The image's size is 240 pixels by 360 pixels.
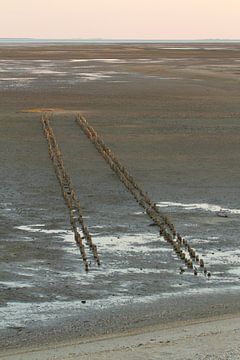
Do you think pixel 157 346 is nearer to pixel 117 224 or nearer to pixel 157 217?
pixel 117 224

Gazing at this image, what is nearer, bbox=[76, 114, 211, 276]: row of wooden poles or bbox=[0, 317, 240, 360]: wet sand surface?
bbox=[0, 317, 240, 360]: wet sand surface

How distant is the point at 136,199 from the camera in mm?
21812

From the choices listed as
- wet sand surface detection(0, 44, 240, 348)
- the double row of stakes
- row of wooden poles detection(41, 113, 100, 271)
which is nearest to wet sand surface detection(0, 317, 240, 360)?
wet sand surface detection(0, 44, 240, 348)

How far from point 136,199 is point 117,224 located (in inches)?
104

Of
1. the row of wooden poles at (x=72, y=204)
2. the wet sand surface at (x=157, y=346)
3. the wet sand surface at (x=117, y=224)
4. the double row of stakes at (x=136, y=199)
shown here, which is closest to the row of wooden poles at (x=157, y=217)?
the double row of stakes at (x=136, y=199)

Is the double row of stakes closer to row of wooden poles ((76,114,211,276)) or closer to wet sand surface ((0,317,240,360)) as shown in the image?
row of wooden poles ((76,114,211,276))

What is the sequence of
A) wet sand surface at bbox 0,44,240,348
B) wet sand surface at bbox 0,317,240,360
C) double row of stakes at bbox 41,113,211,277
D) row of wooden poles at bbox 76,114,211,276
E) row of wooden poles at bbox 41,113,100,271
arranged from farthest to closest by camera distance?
row of wooden poles at bbox 41,113,100,271 → double row of stakes at bbox 41,113,211,277 → row of wooden poles at bbox 76,114,211,276 → wet sand surface at bbox 0,44,240,348 → wet sand surface at bbox 0,317,240,360

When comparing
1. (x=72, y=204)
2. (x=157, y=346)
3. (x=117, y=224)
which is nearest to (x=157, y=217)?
(x=117, y=224)

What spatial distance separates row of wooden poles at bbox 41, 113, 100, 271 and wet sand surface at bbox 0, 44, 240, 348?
0.55 ft

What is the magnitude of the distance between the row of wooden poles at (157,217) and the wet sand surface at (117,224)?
0.18 m

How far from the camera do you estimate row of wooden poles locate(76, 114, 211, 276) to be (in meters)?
16.2

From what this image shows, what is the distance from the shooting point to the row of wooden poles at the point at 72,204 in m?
16.9

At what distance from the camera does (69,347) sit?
11.7m

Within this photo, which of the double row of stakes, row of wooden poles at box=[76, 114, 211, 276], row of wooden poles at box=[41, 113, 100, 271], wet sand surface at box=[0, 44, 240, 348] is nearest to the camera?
wet sand surface at box=[0, 44, 240, 348]
